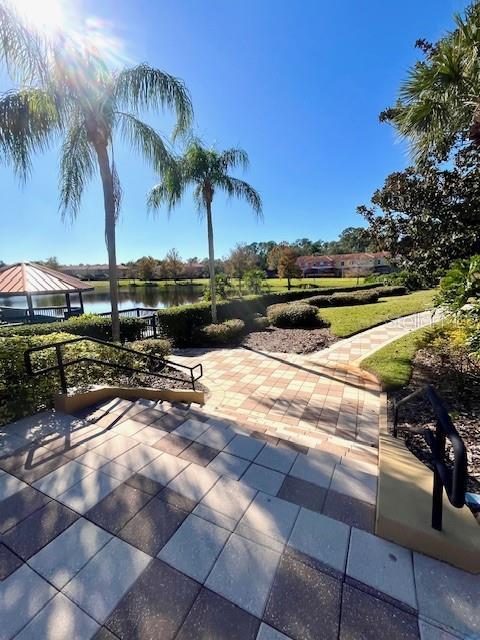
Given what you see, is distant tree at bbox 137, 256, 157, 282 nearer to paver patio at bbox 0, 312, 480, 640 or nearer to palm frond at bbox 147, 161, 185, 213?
palm frond at bbox 147, 161, 185, 213

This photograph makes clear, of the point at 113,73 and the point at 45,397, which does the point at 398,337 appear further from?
the point at 113,73

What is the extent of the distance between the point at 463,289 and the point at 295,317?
8381mm

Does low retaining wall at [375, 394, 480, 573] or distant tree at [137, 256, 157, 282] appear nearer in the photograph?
low retaining wall at [375, 394, 480, 573]

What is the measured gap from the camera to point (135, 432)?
2844mm

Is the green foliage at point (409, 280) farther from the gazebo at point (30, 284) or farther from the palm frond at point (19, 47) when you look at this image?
the gazebo at point (30, 284)

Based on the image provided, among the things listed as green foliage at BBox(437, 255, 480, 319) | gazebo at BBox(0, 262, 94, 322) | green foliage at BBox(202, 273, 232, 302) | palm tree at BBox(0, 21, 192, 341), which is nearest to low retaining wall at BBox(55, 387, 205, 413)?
palm tree at BBox(0, 21, 192, 341)

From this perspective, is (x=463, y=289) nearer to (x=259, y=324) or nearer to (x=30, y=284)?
(x=259, y=324)

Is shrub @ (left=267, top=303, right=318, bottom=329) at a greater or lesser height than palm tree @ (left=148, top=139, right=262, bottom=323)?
lesser

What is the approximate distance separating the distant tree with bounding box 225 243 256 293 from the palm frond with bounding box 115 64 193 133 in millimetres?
29879

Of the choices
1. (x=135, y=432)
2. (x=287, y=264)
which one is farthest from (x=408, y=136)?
(x=287, y=264)

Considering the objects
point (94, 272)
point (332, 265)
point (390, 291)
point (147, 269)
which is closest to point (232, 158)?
point (390, 291)

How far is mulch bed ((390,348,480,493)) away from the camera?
3.00 m

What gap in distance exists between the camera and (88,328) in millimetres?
7953

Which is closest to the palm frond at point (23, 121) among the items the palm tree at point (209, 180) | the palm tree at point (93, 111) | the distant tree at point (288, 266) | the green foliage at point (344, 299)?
the palm tree at point (93, 111)
